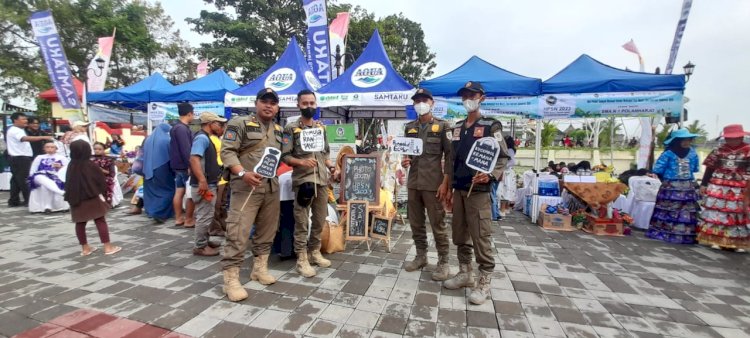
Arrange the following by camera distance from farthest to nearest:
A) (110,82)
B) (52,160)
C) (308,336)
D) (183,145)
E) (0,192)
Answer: (110,82), (0,192), (52,160), (183,145), (308,336)

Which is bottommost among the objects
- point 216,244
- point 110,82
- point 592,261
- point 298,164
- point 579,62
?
point 592,261

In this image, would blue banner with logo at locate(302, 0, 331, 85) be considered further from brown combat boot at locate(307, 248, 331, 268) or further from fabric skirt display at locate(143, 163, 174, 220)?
brown combat boot at locate(307, 248, 331, 268)

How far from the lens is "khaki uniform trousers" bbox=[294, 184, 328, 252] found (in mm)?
3578

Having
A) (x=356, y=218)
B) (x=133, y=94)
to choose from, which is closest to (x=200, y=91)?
(x=133, y=94)

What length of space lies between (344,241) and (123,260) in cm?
273

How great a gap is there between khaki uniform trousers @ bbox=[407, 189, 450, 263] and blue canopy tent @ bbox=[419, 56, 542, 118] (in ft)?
12.6

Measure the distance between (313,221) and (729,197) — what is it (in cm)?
640

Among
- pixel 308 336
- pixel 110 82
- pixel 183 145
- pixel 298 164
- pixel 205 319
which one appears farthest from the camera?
pixel 110 82

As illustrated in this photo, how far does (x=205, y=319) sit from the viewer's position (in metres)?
2.54

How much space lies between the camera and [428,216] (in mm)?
3383

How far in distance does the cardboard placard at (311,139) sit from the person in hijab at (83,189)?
9.23ft

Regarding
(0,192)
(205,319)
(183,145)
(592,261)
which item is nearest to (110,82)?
(0,192)

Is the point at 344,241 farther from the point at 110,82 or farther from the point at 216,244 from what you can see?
the point at 110,82

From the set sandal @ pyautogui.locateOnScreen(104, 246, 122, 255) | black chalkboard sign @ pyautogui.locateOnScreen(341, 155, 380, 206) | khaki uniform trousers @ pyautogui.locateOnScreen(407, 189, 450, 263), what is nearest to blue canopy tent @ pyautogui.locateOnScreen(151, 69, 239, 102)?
sandal @ pyautogui.locateOnScreen(104, 246, 122, 255)
